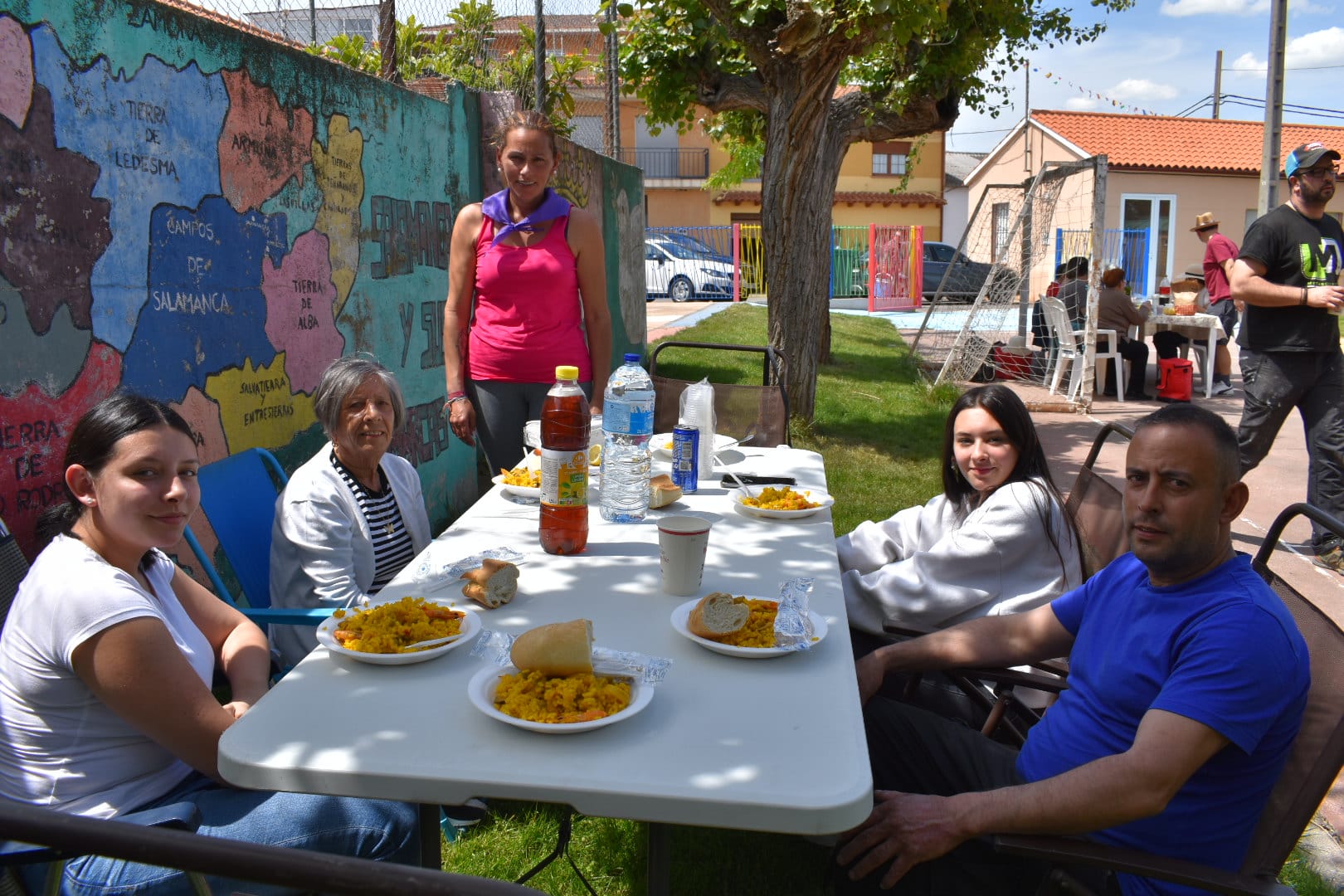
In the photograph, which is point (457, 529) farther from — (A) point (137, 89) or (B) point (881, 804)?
(A) point (137, 89)

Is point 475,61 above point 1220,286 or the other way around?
above

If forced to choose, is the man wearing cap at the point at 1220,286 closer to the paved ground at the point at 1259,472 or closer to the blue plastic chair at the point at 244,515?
the paved ground at the point at 1259,472

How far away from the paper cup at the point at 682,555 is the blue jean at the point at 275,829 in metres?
0.78

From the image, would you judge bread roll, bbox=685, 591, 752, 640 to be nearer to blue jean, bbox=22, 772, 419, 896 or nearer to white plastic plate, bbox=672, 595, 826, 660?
white plastic plate, bbox=672, 595, 826, 660

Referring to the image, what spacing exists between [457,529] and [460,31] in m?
5.69

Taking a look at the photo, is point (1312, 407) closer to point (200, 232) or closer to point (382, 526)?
point (382, 526)

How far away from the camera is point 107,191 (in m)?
3.29

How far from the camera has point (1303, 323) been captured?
17.9 feet

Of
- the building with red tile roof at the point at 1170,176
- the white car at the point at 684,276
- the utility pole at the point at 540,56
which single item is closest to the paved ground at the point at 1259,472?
the utility pole at the point at 540,56

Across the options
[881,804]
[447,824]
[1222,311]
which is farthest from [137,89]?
[1222,311]

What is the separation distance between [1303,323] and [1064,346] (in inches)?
241

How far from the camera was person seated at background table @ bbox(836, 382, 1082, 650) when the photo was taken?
2777mm

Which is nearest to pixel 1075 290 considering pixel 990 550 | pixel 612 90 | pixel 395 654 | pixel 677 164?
pixel 612 90

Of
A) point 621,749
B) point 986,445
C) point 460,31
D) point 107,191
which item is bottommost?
point 621,749
